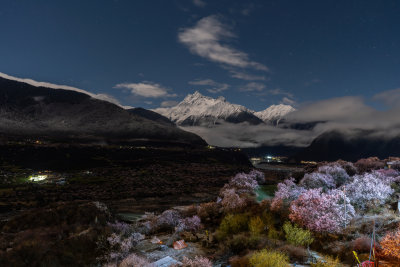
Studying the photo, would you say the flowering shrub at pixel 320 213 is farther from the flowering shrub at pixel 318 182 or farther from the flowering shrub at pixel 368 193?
the flowering shrub at pixel 318 182

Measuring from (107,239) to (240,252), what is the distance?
827 centimetres

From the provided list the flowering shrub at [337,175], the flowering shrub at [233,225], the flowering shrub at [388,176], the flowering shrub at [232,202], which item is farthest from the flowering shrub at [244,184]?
the flowering shrub at [388,176]

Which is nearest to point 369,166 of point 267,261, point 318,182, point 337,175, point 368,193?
point 337,175

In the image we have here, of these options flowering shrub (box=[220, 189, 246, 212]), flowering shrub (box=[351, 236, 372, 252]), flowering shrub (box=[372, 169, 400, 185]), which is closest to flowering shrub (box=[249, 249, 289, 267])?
flowering shrub (box=[351, 236, 372, 252])

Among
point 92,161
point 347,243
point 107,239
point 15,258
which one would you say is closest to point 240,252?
point 347,243

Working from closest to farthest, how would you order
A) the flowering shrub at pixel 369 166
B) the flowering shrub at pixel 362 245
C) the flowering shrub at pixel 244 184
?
the flowering shrub at pixel 362 245 < the flowering shrub at pixel 244 184 < the flowering shrub at pixel 369 166

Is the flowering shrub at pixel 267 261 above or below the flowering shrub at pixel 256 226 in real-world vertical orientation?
above

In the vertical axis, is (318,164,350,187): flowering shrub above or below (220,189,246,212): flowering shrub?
above

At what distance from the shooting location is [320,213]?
541 inches

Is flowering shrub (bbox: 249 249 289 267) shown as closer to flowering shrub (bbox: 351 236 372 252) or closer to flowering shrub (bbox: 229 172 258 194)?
flowering shrub (bbox: 351 236 372 252)

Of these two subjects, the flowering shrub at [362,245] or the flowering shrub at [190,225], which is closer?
the flowering shrub at [362,245]

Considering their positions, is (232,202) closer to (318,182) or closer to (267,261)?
(318,182)

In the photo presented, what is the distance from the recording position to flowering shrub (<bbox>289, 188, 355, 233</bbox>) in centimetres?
1336

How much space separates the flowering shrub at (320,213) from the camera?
43.8ft
